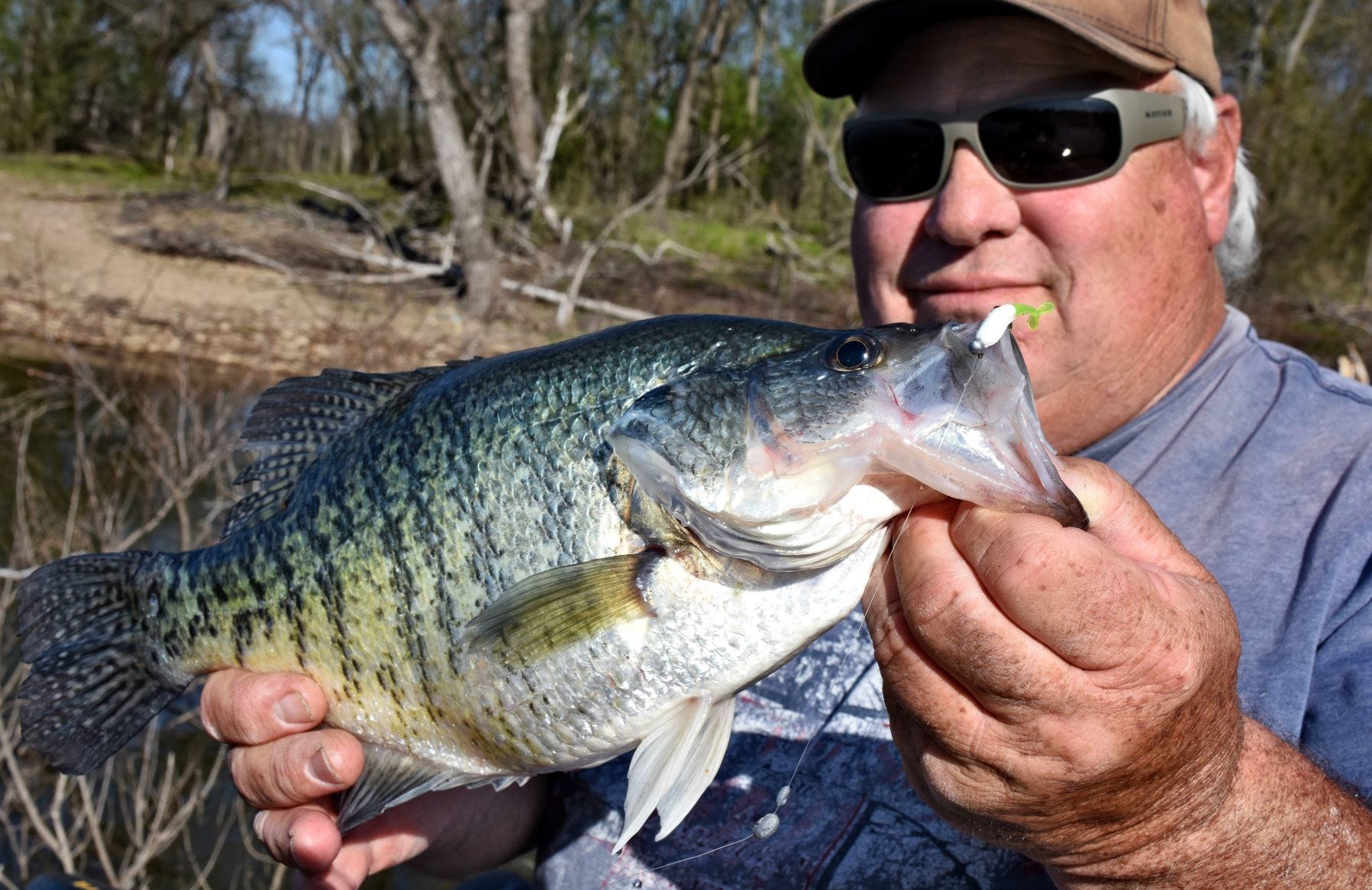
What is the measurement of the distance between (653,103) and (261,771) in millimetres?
21442

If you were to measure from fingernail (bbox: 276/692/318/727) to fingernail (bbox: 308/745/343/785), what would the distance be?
63 mm

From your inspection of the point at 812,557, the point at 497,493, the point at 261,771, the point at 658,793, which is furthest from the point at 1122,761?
the point at 261,771

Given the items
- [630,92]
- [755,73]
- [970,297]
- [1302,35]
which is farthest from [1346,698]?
[755,73]

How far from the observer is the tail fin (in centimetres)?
203

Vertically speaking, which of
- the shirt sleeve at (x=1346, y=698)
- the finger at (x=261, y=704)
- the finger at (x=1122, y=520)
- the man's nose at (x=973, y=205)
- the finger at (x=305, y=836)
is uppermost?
the man's nose at (x=973, y=205)

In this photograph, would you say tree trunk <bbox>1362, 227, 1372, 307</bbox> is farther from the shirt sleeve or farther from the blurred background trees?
the shirt sleeve

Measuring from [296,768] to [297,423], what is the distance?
68 centimetres

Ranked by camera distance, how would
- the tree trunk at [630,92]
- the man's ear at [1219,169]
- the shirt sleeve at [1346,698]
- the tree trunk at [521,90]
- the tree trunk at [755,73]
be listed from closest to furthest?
the shirt sleeve at [1346,698] → the man's ear at [1219,169] → the tree trunk at [521,90] → the tree trunk at [630,92] → the tree trunk at [755,73]

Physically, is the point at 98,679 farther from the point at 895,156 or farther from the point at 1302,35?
the point at 1302,35

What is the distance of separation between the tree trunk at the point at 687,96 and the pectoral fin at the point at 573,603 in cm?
1969

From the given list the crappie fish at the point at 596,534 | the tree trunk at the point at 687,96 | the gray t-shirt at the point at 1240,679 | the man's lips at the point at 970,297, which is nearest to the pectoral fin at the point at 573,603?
the crappie fish at the point at 596,534

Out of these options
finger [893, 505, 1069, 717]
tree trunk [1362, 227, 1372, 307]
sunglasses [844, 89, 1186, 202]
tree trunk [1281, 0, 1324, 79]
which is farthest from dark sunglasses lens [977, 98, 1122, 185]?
tree trunk [1281, 0, 1324, 79]

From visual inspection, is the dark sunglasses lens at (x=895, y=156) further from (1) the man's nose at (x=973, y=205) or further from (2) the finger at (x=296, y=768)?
(2) the finger at (x=296, y=768)

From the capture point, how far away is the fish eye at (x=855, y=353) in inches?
53.6
